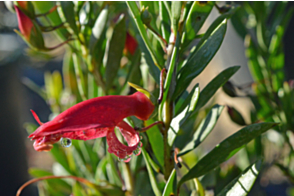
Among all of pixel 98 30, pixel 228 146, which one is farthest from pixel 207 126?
pixel 98 30

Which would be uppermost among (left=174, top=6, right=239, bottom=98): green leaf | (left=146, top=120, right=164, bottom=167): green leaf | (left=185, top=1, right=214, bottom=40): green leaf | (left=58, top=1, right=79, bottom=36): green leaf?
(left=58, top=1, right=79, bottom=36): green leaf

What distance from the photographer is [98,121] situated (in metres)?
0.18

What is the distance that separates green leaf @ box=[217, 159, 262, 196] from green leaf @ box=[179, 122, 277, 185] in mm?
20

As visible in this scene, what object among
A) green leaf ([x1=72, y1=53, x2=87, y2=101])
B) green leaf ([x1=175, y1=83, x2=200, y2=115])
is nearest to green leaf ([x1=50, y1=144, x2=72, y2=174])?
green leaf ([x1=72, y1=53, x2=87, y2=101])

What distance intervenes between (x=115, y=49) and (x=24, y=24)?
0.32 ft

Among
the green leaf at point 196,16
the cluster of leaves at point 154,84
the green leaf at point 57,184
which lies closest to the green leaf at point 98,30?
the cluster of leaves at point 154,84

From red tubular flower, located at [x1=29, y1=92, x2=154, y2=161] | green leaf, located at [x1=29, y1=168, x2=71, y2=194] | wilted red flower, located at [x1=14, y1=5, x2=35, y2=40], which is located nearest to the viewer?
red tubular flower, located at [x1=29, y1=92, x2=154, y2=161]

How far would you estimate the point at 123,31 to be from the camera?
305 mm

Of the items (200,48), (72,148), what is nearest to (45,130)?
(200,48)

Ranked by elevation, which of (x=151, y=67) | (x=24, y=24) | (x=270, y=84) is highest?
(x=24, y=24)

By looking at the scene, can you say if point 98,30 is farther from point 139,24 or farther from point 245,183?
point 245,183

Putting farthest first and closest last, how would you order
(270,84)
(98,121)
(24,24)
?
(270,84)
(24,24)
(98,121)

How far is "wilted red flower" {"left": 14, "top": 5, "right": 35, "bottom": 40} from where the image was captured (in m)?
0.29

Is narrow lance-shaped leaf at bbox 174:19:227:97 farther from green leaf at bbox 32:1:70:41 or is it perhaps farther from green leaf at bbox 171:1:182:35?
green leaf at bbox 32:1:70:41
